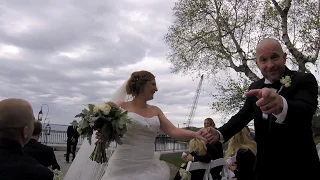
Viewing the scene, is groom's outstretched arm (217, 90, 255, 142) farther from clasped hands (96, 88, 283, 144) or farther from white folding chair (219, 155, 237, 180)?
white folding chair (219, 155, 237, 180)

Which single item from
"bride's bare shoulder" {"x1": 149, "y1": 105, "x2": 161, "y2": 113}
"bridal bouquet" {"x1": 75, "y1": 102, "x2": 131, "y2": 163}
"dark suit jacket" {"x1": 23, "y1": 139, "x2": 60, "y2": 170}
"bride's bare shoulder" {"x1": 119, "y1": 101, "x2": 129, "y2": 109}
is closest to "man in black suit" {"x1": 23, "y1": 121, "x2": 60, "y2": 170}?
"dark suit jacket" {"x1": 23, "y1": 139, "x2": 60, "y2": 170}

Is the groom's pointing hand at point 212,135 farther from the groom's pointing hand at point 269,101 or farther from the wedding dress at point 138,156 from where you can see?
the wedding dress at point 138,156

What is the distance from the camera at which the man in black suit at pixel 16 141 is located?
2674 mm

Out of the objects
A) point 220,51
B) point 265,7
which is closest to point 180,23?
point 220,51

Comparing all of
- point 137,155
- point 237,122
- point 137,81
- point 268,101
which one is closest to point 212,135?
point 237,122

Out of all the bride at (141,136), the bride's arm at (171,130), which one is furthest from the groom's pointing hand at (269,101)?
the bride's arm at (171,130)

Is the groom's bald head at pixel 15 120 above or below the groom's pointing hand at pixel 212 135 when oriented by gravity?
above

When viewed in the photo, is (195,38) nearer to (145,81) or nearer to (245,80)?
(245,80)

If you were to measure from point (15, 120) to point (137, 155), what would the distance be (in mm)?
2737

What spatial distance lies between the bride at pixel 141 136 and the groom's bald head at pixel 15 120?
2546mm

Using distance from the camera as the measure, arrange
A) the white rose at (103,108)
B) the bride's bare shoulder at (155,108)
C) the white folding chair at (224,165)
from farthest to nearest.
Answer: the white folding chair at (224,165) < the bride's bare shoulder at (155,108) < the white rose at (103,108)

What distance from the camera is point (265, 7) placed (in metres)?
20.8

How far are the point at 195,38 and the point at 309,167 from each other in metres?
20.9

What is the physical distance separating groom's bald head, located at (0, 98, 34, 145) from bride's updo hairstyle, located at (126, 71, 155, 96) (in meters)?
2.86
